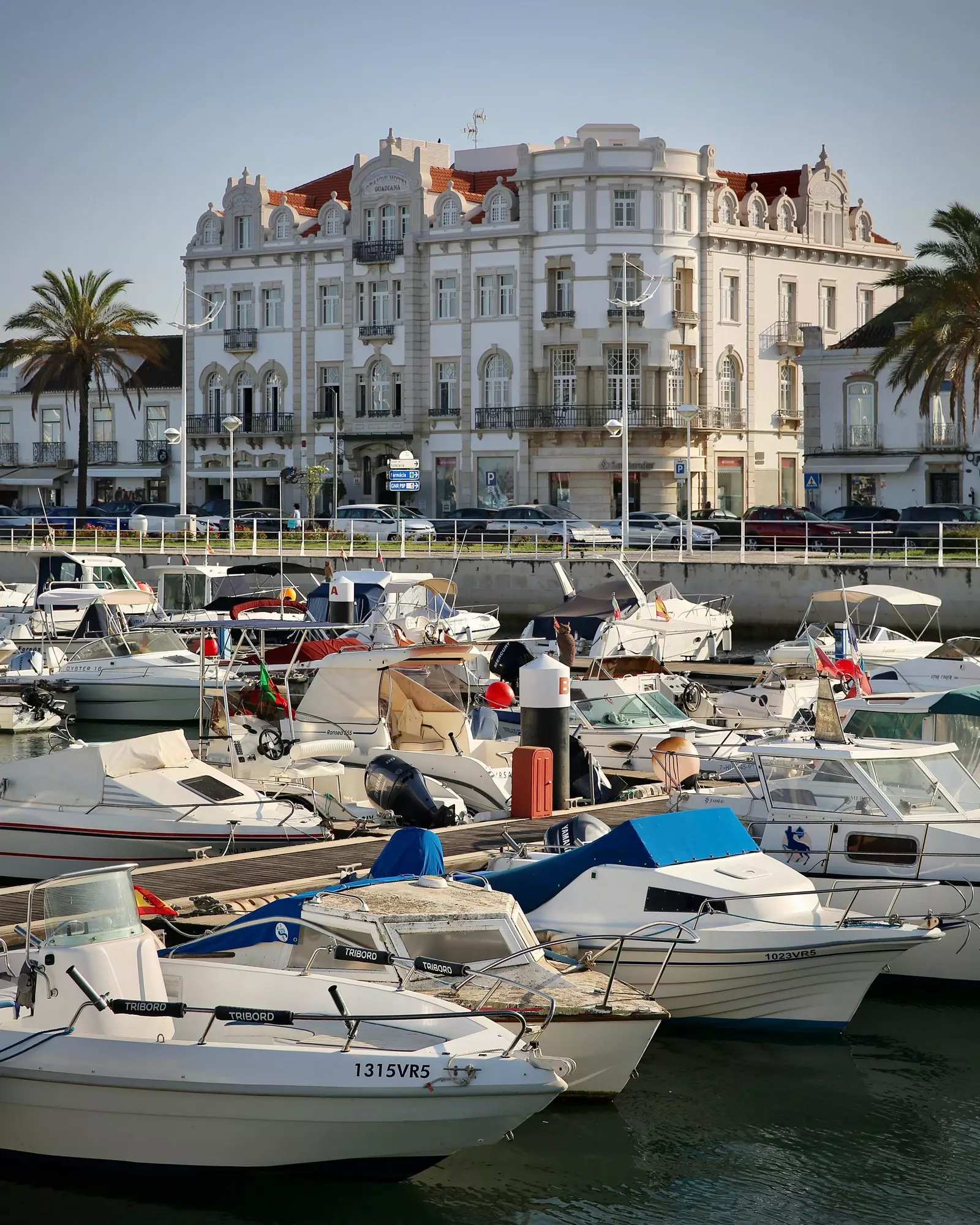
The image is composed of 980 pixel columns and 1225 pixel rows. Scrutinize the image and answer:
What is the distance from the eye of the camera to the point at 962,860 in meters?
14.5

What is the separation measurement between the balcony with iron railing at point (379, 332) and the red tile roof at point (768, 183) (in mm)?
16604

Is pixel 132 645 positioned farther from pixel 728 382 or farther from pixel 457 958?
pixel 728 382

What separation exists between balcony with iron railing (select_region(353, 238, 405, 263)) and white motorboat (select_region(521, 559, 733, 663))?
108 ft

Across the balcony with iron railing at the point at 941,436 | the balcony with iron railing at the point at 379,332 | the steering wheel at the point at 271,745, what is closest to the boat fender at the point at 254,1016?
the steering wheel at the point at 271,745

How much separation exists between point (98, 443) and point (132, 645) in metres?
46.6

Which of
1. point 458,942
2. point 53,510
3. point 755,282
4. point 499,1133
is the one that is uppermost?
point 755,282

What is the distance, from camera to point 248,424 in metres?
72.0

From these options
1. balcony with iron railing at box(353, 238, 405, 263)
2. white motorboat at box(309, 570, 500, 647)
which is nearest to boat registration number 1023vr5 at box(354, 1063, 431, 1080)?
white motorboat at box(309, 570, 500, 647)

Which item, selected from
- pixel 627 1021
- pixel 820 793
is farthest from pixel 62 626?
pixel 627 1021

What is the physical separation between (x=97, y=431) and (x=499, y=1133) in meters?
70.4

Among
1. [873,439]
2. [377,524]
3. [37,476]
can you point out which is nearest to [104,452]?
[37,476]

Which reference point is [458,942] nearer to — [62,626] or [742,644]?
[62,626]

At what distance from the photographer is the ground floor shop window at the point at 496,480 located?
219 feet

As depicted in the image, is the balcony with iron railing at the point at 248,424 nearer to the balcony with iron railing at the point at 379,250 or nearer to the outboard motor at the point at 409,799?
the balcony with iron railing at the point at 379,250
